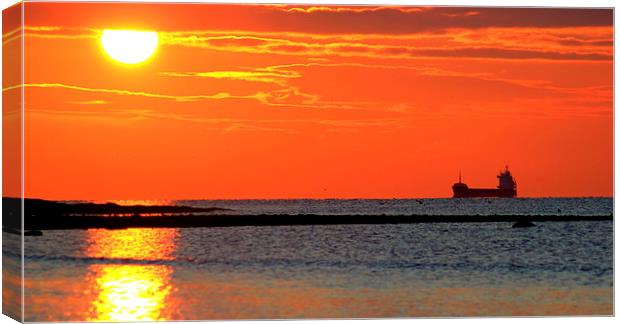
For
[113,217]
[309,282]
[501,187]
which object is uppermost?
[501,187]

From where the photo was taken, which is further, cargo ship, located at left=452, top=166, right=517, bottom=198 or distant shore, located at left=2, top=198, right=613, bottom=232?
cargo ship, located at left=452, top=166, right=517, bottom=198

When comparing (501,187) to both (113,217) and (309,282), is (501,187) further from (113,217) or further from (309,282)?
(113,217)

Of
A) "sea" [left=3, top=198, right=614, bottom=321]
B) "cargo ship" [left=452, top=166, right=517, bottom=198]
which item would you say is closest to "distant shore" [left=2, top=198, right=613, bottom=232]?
"sea" [left=3, top=198, right=614, bottom=321]

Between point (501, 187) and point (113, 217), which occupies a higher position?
point (501, 187)

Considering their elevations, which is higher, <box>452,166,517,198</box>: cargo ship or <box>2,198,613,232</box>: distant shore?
<box>452,166,517,198</box>: cargo ship

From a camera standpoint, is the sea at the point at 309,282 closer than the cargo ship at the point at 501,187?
Yes

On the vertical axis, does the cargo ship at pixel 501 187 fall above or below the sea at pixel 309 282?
above

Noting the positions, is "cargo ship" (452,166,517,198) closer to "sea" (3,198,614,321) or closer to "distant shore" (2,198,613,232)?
"sea" (3,198,614,321)

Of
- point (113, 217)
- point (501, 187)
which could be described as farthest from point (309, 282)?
point (113, 217)

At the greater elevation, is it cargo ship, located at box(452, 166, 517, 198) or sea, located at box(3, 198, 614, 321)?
cargo ship, located at box(452, 166, 517, 198)

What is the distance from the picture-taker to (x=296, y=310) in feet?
69.9

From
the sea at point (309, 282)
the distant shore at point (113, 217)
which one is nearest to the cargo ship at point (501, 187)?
the sea at point (309, 282)

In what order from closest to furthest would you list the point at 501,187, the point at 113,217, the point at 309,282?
1. the point at 309,282
2. the point at 501,187
3. the point at 113,217

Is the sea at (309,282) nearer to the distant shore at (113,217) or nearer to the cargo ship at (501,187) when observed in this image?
the distant shore at (113,217)
